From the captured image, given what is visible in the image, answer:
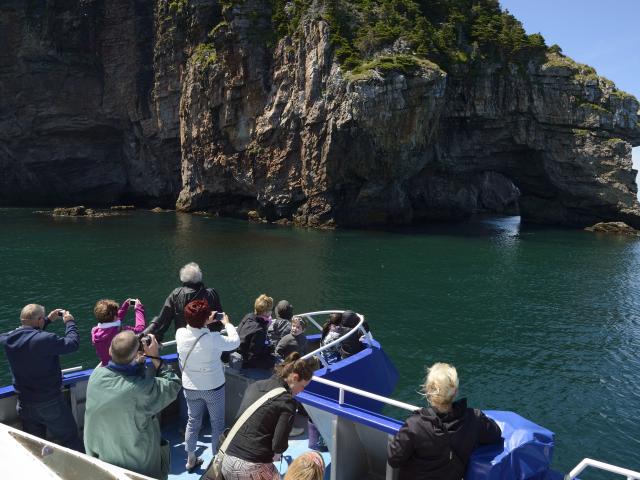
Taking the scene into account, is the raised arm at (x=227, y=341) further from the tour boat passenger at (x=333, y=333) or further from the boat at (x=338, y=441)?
the tour boat passenger at (x=333, y=333)

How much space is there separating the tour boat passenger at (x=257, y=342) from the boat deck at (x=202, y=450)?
107 centimetres

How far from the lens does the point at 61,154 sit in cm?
7538

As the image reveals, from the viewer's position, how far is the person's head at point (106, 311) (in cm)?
653

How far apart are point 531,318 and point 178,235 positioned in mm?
33545

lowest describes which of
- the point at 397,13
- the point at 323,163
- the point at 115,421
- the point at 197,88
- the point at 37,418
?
the point at 37,418

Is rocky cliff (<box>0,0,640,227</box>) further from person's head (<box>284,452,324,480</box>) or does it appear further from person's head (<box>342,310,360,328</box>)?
person's head (<box>284,452,324,480</box>)

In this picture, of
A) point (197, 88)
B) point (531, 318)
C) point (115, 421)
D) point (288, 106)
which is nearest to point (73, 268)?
point (531, 318)

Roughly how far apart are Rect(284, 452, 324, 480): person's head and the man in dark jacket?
11.0ft

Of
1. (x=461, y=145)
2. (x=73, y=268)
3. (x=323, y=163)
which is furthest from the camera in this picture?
(x=461, y=145)

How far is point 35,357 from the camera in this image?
17.9 feet

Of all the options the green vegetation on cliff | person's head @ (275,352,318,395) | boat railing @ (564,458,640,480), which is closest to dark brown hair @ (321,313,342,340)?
person's head @ (275,352,318,395)

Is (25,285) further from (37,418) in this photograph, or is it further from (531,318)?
(531,318)

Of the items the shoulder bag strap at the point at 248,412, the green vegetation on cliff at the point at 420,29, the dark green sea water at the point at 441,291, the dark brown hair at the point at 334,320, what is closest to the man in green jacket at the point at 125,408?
the shoulder bag strap at the point at 248,412

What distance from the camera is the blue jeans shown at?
5.69m
